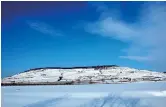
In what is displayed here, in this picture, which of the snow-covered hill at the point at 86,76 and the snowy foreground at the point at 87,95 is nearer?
the snowy foreground at the point at 87,95

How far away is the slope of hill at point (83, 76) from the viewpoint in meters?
3.21

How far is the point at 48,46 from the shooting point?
322 centimetres

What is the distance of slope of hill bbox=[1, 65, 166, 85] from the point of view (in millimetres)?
3213

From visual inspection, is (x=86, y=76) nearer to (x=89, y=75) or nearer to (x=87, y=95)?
(x=89, y=75)

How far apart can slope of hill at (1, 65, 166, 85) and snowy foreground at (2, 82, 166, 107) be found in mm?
70

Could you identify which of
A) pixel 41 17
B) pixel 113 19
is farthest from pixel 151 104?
pixel 41 17

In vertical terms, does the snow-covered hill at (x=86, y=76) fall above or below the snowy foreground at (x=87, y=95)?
above

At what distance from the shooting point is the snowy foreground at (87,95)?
3.10 meters

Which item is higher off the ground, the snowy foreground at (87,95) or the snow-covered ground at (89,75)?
the snow-covered ground at (89,75)

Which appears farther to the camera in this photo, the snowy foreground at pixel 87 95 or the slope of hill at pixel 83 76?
the slope of hill at pixel 83 76

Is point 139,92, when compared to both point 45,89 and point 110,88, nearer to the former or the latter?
point 110,88

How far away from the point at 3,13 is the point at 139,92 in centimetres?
183

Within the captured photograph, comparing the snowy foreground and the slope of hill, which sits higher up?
the slope of hill

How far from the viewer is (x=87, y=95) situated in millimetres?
3189
